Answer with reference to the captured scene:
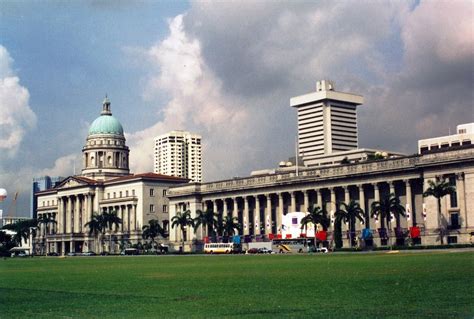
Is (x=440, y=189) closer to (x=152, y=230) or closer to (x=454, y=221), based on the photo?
(x=454, y=221)

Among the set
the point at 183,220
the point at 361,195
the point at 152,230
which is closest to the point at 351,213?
the point at 361,195

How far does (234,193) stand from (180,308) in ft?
479

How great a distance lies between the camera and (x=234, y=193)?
548 feet

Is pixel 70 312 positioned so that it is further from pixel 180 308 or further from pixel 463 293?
pixel 463 293

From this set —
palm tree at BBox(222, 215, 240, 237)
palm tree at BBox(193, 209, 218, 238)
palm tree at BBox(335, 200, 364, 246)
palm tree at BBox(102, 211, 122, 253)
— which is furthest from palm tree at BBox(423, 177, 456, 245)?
palm tree at BBox(102, 211, 122, 253)

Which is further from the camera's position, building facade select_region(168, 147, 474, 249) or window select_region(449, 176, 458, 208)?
window select_region(449, 176, 458, 208)

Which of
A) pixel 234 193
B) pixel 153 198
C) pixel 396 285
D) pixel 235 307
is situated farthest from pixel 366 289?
pixel 153 198

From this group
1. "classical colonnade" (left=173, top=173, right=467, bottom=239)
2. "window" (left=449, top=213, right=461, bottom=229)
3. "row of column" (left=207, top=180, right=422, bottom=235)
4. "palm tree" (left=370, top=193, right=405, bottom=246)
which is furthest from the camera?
"row of column" (left=207, top=180, right=422, bottom=235)

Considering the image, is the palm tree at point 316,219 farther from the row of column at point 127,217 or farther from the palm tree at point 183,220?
the row of column at point 127,217

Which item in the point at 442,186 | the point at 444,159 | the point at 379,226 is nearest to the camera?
the point at 442,186

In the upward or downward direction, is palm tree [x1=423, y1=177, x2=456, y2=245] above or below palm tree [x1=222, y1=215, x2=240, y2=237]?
above

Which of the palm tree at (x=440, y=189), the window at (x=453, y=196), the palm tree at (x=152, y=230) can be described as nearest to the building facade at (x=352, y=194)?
the window at (x=453, y=196)

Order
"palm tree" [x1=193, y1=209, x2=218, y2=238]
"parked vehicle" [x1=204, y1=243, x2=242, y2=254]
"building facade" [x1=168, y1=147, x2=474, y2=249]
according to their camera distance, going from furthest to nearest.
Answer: "palm tree" [x1=193, y1=209, x2=218, y2=238] → "parked vehicle" [x1=204, y1=243, x2=242, y2=254] → "building facade" [x1=168, y1=147, x2=474, y2=249]

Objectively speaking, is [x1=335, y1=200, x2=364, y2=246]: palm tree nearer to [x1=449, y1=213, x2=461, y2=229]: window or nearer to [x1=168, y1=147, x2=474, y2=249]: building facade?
[x1=168, y1=147, x2=474, y2=249]: building facade
